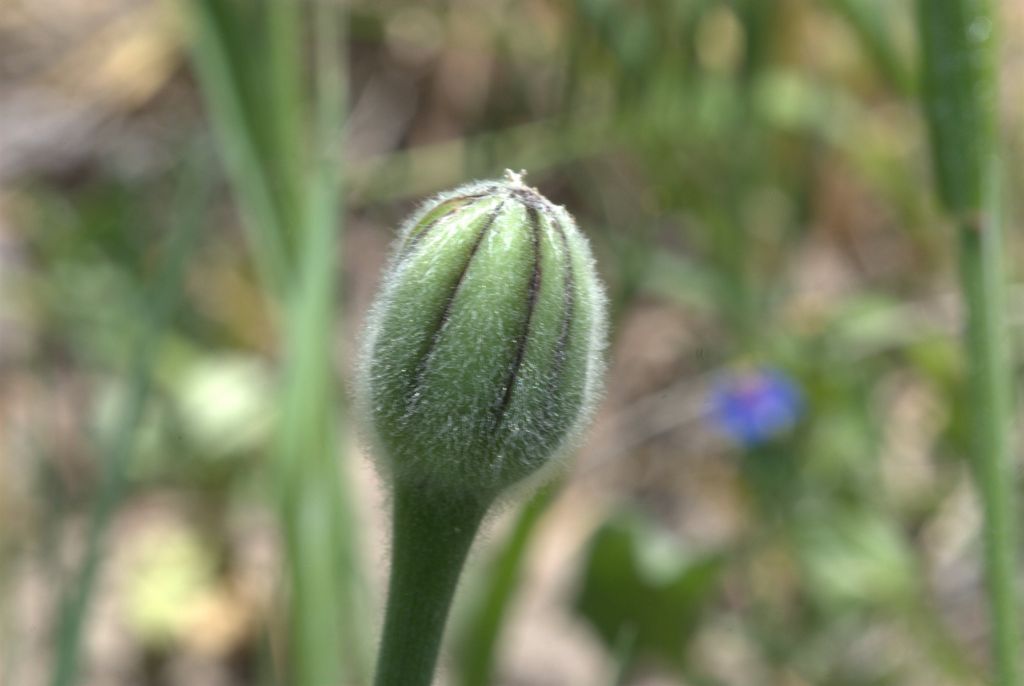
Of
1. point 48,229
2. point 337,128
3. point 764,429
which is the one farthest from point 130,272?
point 764,429

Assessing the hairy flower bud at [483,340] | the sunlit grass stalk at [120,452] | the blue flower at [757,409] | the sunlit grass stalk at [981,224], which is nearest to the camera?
the hairy flower bud at [483,340]

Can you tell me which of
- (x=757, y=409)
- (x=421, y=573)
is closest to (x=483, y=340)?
(x=421, y=573)

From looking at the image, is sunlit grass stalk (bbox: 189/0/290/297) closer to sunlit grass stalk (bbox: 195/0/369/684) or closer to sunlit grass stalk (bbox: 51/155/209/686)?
sunlit grass stalk (bbox: 195/0/369/684)

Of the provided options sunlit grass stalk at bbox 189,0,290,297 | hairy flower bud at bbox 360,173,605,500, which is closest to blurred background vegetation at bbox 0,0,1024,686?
sunlit grass stalk at bbox 189,0,290,297

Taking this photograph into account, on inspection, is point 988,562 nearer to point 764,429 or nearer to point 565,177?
point 764,429

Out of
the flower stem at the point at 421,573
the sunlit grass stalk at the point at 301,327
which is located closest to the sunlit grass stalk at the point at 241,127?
the sunlit grass stalk at the point at 301,327

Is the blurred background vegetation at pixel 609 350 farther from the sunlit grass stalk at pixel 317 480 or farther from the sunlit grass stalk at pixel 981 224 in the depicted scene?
the sunlit grass stalk at pixel 981 224
